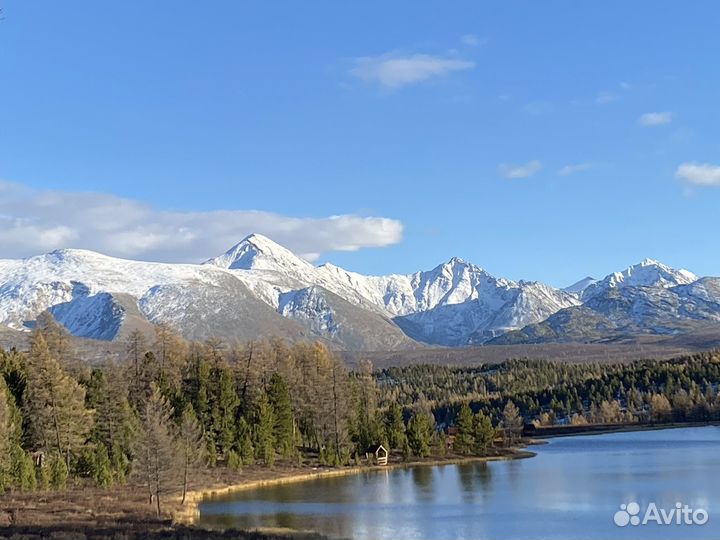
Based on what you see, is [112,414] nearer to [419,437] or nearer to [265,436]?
[265,436]

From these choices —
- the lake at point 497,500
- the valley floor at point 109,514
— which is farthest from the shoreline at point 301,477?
the lake at point 497,500

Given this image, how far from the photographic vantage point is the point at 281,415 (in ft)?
396

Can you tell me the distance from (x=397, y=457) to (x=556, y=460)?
870 inches

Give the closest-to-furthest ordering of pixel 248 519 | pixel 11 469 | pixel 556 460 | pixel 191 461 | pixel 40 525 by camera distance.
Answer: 1. pixel 40 525
2. pixel 248 519
3. pixel 11 469
4. pixel 191 461
5. pixel 556 460

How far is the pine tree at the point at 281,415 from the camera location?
120 m

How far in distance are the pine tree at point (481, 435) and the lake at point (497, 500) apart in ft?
48.6

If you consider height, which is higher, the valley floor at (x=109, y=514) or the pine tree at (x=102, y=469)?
the pine tree at (x=102, y=469)

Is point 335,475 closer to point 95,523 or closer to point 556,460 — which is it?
point 556,460

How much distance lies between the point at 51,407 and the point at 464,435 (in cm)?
6657

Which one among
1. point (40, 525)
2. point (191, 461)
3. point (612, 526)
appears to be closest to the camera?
Result: point (40, 525)

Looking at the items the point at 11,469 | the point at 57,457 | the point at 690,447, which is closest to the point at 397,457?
the point at 690,447

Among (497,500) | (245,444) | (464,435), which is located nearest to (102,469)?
(245,444)

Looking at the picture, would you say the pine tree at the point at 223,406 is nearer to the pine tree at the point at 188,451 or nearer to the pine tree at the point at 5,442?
the pine tree at the point at 188,451

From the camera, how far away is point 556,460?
4916 inches
